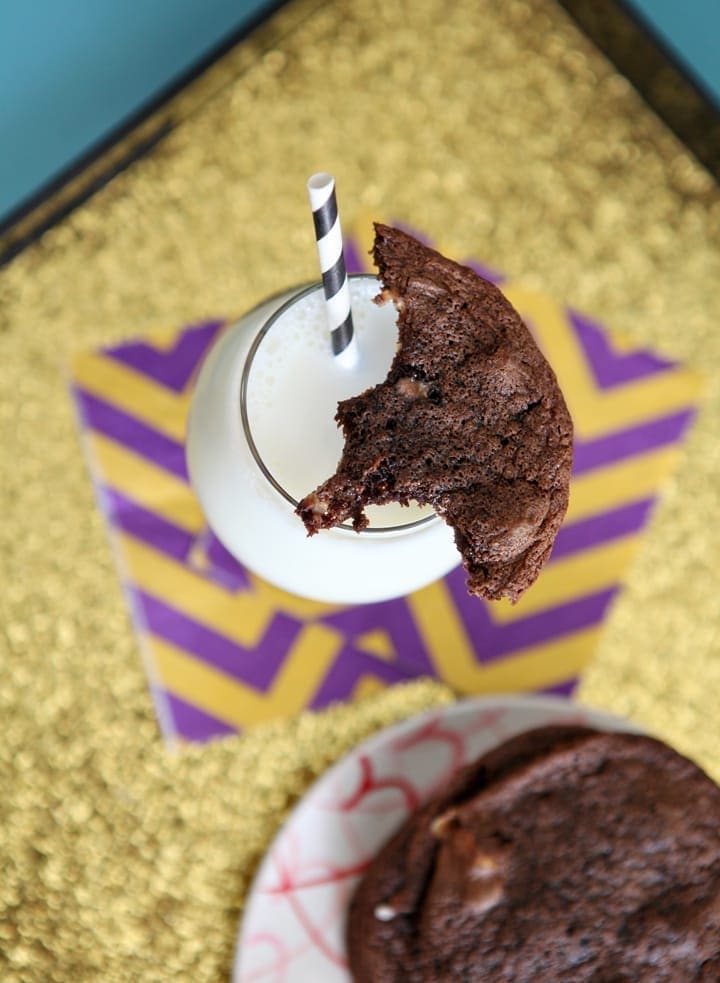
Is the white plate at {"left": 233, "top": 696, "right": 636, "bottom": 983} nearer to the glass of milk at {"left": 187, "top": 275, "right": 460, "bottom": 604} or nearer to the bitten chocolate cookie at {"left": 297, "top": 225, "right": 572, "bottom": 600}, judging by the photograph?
the glass of milk at {"left": 187, "top": 275, "right": 460, "bottom": 604}

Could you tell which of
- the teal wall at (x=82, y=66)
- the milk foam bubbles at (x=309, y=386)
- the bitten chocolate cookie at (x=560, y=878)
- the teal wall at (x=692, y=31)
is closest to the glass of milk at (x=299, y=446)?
the milk foam bubbles at (x=309, y=386)

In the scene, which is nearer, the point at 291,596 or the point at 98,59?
the point at 291,596

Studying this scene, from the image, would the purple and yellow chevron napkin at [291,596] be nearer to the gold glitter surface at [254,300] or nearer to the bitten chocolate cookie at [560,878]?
the gold glitter surface at [254,300]

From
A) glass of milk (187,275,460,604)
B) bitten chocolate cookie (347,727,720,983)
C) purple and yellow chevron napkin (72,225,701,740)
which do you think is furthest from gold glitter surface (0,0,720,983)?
glass of milk (187,275,460,604)

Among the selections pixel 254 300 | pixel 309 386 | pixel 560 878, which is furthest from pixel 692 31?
pixel 560 878

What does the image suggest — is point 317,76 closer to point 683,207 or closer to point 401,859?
point 683,207

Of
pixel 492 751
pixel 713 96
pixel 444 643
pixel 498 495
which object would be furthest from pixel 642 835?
pixel 713 96

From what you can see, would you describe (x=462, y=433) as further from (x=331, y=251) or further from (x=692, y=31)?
(x=692, y=31)
